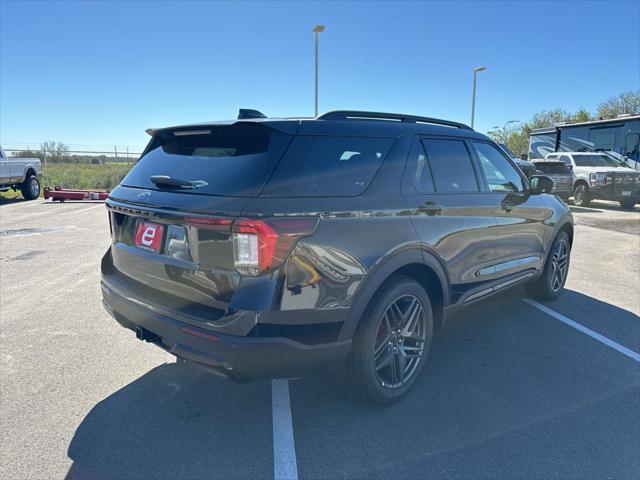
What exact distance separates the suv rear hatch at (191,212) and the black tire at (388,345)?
0.89 metres

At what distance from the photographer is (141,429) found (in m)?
2.65

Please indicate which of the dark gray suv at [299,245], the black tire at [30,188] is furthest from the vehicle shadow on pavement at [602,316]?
the black tire at [30,188]

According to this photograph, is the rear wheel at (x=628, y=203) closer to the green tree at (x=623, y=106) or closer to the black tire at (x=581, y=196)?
the black tire at (x=581, y=196)

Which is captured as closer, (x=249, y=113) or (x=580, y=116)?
(x=249, y=113)

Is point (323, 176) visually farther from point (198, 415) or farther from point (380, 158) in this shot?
point (198, 415)

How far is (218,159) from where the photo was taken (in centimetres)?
260

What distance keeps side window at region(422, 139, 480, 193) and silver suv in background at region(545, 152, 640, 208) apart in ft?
47.4

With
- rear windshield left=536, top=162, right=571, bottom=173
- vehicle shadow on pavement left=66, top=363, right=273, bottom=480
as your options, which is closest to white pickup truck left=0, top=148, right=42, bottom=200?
vehicle shadow on pavement left=66, top=363, right=273, bottom=480

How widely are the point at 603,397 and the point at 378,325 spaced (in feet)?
5.76

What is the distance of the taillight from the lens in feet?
7.16

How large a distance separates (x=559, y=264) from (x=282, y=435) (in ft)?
13.4

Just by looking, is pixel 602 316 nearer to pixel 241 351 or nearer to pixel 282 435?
pixel 282 435

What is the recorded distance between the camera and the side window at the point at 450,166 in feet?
10.7

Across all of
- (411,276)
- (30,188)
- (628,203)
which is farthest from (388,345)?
(30,188)
